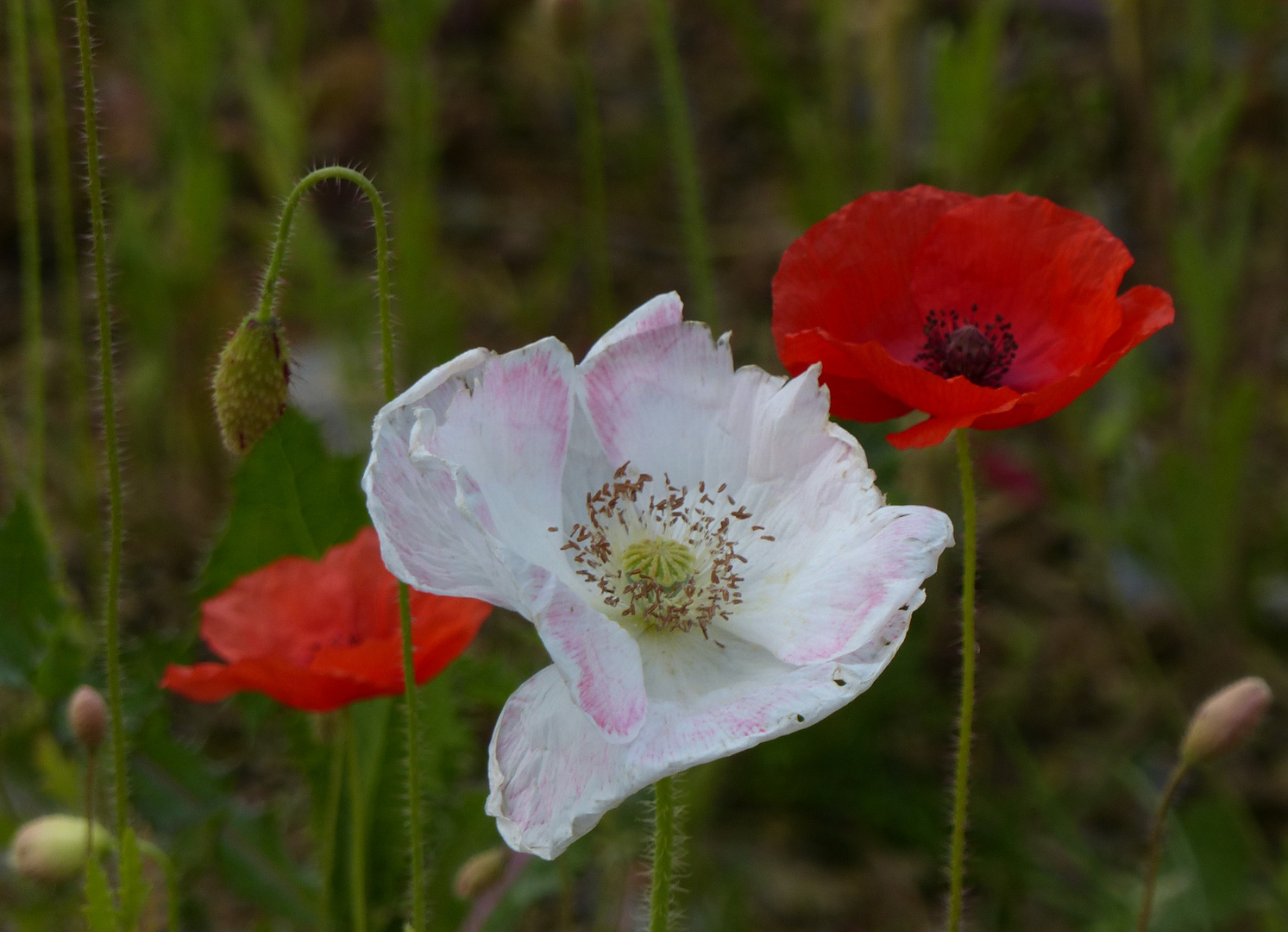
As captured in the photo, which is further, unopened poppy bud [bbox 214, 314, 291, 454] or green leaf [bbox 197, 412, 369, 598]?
green leaf [bbox 197, 412, 369, 598]

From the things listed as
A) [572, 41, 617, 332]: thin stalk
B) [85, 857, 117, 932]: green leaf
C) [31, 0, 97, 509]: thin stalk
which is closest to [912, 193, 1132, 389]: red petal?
[85, 857, 117, 932]: green leaf

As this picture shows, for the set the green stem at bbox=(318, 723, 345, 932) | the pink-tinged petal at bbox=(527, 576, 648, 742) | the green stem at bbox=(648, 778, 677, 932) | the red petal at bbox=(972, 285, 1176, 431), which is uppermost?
the red petal at bbox=(972, 285, 1176, 431)

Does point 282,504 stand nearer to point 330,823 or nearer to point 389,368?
point 330,823

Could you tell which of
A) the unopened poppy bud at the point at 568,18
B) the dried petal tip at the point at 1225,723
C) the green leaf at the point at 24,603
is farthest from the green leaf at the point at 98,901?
the unopened poppy bud at the point at 568,18

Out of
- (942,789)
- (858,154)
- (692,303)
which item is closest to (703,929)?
(942,789)

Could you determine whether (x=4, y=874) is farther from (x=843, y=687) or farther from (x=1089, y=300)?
(x=1089, y=300)

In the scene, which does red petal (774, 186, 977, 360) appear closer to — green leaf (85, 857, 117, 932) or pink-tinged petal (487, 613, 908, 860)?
pink-tinged petal (487, 613, 908, 860)
